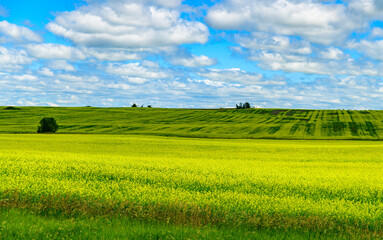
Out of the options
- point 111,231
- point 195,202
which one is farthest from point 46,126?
point 111,231

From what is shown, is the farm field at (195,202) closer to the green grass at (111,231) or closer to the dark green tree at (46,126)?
the green grass at (111,231)

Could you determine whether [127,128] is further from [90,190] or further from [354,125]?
[90,190]

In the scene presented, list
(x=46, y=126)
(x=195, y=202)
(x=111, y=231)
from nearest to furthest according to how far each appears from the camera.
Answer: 1. (x=111, y=231)
2. (x=195, y=202)
3. (x=46, y=126)

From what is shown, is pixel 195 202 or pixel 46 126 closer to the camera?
pixel 195 202

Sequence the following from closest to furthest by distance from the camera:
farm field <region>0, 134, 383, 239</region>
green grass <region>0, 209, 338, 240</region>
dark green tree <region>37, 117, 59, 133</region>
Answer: green grass <region>0, 209, 338, 240</region> → farm field <region>0, 134, 383, 239</region> → dark green tree <region>37, 117, 59, 133</region>

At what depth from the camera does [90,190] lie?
920 cm

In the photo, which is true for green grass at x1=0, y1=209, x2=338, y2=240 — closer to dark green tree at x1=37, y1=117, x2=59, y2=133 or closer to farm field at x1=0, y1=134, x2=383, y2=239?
farm field at x1=0, y1=134, x2=383, y2=239

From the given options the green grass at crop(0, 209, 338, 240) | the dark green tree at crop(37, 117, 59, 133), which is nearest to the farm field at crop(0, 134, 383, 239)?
the green grass at crop(0, 209, 338, 240)

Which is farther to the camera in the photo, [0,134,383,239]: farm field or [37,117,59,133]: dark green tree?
[37,117,59,133]: dark green tree

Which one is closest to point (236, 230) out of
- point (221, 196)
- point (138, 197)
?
point (221, 196)

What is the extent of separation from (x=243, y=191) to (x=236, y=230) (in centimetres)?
325

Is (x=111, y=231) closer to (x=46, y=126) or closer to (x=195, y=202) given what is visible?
(x=195, y=202)

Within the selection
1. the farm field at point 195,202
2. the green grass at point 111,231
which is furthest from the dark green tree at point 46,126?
the green grass at point 111,231

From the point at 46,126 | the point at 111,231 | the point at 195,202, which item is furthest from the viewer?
the point at 46,126
